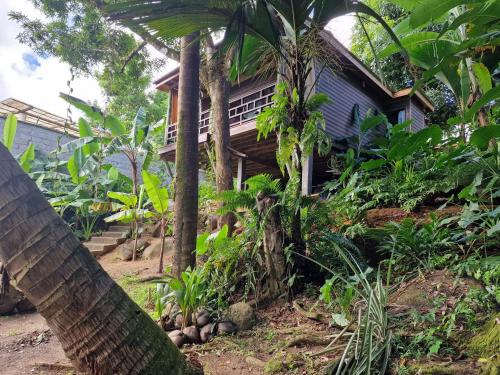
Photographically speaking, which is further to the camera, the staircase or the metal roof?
the metal roof

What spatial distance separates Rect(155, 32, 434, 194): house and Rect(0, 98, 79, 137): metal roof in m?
5.24

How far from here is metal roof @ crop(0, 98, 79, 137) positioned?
11641mm

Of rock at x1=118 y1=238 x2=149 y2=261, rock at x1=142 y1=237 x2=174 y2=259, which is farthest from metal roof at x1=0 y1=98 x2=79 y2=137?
rock at x1=142 y1=237 x2=174 y2=259

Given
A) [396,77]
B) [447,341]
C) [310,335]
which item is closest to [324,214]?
[310,335]

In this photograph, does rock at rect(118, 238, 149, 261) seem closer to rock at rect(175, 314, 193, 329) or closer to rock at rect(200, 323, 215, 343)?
rock at rect(175, 314, 193, 329)

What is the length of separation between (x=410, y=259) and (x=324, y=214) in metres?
0.97

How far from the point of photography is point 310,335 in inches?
96.4

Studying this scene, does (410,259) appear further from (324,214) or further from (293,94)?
(293,94)

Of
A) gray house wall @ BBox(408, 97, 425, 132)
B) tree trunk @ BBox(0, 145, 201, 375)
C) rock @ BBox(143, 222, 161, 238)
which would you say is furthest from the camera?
gray house wall @ BBox(408, 97, 425, 132)

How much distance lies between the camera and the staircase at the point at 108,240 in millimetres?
8734

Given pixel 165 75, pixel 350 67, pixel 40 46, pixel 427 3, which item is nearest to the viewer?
pixel 427 3

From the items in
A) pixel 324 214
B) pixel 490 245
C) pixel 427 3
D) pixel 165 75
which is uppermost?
pixel 165 75

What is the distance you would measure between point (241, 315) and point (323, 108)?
645 centimetres

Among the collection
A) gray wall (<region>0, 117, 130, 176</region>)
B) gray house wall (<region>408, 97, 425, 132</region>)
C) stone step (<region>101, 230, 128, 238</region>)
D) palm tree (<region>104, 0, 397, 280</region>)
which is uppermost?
gray house wall (<region>408, 97, 425, 132</region>)
